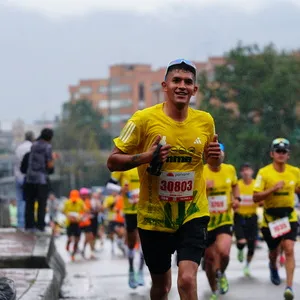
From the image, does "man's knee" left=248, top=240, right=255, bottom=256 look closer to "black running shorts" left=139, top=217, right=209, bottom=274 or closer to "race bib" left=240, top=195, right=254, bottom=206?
"race bib" left=240, top=195, right=254, bottom=206

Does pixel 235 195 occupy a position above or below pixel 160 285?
above

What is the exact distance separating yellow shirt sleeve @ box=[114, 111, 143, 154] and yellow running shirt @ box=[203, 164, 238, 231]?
18.0ft

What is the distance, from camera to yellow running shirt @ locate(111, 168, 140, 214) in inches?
633

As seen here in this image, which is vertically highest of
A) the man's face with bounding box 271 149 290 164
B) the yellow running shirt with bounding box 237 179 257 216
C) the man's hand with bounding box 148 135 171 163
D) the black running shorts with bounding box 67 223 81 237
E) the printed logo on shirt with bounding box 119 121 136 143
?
the printed logo on shirt with bounding box 119 121 136 143

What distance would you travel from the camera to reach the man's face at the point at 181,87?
28.6 ft

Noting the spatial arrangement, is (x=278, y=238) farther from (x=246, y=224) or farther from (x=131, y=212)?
(x=246, y=224)

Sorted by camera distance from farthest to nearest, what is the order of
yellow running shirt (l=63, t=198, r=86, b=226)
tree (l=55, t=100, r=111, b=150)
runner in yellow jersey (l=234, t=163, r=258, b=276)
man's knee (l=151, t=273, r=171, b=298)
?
1. tree (l=55, t=100, r=111, b=150)
2. yellow running shirt (l=63, t=198, r=86, b=226)
3. runner in yellow jersey (l=234, t=163, r=258, b=276)
4. man's knee (l=151, t=273, r=171, b=298)

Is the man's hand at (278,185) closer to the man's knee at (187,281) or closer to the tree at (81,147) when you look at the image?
the man's knee at (187,281)

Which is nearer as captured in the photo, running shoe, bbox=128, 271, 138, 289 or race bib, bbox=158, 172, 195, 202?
race bib, bbox=158, 172, 195, 202

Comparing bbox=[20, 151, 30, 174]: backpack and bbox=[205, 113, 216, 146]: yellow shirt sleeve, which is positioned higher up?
bbox=[205, 113, 216, 146]: yellow shirt sleeve

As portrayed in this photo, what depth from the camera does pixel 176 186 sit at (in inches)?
345

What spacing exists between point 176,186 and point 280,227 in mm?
5927

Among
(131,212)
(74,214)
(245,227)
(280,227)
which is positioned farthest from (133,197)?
(74,214)

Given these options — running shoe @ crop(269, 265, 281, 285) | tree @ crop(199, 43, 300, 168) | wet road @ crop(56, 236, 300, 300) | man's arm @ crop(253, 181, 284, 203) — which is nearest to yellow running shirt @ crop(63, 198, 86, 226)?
wet road @ crop(56, 236, 300, 300)
